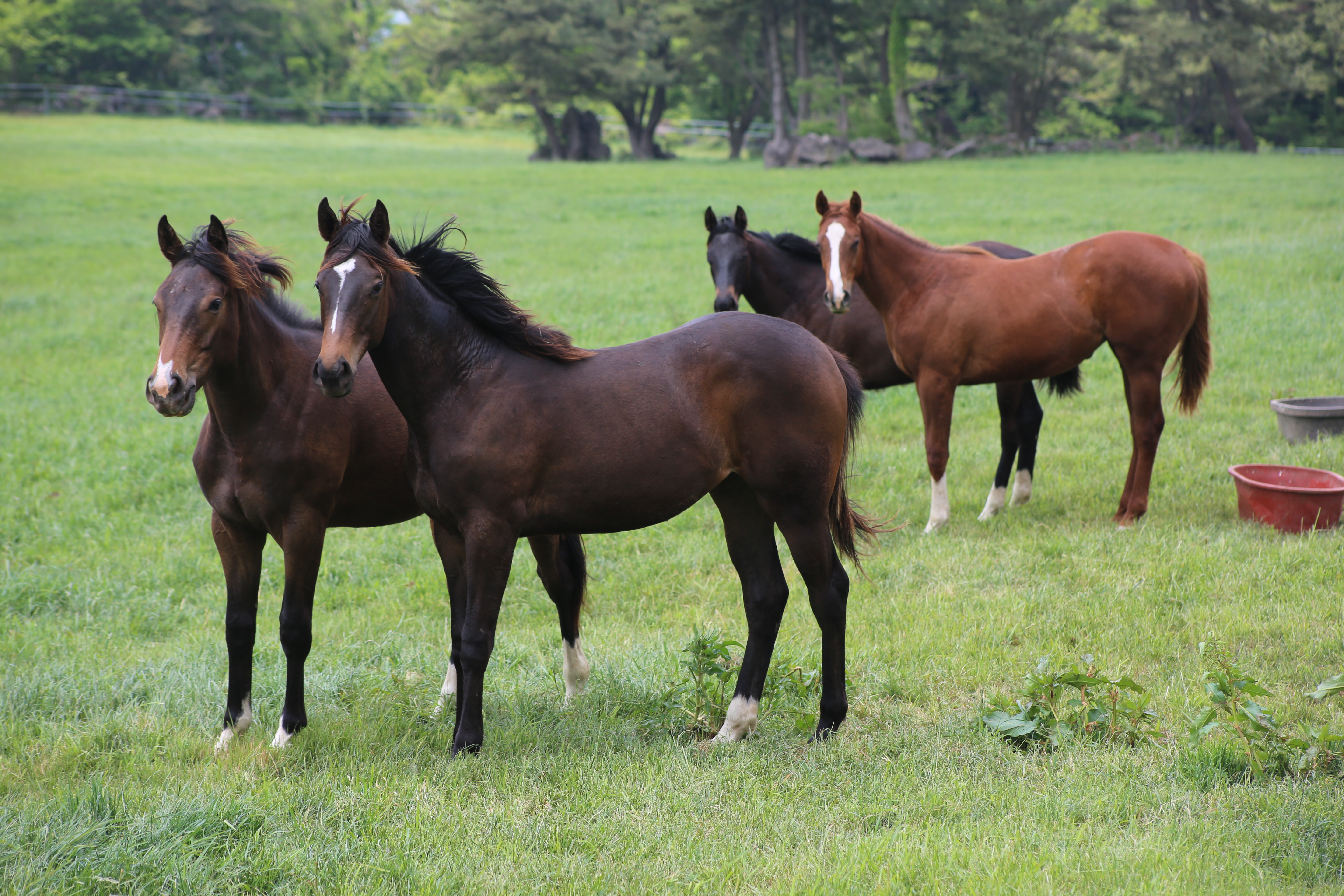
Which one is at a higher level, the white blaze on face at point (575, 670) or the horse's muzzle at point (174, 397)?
the horse's muzzle at point (174, 397)

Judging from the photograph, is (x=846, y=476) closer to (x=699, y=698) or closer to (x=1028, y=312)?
(x=699, y=698)

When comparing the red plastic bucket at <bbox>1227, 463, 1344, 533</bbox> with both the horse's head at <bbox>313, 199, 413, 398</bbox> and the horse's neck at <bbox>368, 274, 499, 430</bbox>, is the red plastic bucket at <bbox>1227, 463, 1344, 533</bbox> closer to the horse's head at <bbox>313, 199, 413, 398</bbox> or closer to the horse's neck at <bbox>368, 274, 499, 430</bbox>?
the horse's neck at <bbox>368, 274, 499, 430</bbox>

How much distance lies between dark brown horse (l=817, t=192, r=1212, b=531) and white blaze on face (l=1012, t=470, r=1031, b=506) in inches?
23.8

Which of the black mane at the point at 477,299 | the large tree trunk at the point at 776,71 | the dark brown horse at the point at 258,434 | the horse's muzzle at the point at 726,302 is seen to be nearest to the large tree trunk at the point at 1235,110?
the large tree trunk at the point at 776,71

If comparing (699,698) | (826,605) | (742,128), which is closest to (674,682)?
(699,698)

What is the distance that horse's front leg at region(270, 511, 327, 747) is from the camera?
13.9ft

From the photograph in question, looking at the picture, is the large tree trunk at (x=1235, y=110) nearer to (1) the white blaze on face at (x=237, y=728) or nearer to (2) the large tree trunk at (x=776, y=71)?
(2) the large tree trunk at (x=776, y=71)

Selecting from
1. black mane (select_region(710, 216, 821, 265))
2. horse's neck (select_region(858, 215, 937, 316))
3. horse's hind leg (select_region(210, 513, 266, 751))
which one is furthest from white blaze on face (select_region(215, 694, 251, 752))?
horse's neck (select_region(858, 215, 937, 316))

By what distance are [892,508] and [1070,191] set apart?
20268 mm

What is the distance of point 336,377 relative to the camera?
3.56 meters

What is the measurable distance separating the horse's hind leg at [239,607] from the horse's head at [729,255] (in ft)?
13.6

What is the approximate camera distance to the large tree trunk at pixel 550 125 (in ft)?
145

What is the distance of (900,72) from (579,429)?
40001mm

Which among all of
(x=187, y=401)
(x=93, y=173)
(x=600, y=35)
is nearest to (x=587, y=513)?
(x=187, y=401)
